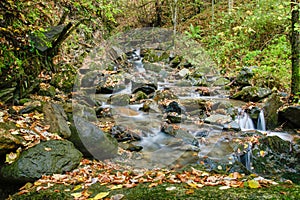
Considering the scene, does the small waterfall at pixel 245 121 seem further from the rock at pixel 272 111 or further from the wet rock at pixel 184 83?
the wet rock at pixel 184 83

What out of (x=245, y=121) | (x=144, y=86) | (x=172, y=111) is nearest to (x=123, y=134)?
(x=172, y=111)

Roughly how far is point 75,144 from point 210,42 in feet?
40.7

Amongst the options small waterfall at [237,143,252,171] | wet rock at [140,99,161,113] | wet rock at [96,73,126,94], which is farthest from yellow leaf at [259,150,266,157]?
wet rock at [96,73,126,94]

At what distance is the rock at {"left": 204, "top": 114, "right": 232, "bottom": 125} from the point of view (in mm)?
6736

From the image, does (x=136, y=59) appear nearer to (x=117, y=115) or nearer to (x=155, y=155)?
(x=117, y=115)

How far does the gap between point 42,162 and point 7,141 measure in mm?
595

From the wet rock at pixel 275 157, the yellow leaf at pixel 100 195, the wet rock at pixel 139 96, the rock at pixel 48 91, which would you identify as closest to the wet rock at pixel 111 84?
the wet rock at pixel 139 96

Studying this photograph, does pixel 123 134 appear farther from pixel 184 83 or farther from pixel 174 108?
pixel 184 83

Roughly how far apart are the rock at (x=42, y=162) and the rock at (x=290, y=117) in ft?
17.9

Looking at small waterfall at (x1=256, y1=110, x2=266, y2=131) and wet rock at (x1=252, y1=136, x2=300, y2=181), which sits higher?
small waterfall at (x1=256, y1=110, x2=266, y2=131)

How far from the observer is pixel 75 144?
4.37 meters

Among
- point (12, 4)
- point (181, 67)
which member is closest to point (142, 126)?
point (12, 4)

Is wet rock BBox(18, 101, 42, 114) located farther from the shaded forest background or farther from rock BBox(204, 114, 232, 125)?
rock BBox(204, 114, 232, 125)

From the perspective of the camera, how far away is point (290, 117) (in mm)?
6289
